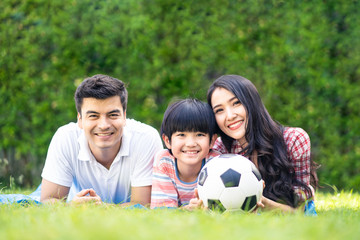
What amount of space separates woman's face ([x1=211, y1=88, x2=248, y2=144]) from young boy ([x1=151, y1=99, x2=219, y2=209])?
76 mm

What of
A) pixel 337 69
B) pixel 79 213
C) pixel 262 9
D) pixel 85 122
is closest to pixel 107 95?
pixel 85 122

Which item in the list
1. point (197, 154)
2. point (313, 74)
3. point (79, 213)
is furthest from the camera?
point (313, 74)

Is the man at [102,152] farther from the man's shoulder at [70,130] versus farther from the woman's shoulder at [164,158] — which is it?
the woman's shoulder at [164,158]

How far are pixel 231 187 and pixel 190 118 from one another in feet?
2.37

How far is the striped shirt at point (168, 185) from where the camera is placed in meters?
3.53

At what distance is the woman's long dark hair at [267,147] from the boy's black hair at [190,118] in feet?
0.88

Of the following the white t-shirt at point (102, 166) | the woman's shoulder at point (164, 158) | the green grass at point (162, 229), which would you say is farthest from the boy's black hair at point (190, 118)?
the green grass at point (162, 229)

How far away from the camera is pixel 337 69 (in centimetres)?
560

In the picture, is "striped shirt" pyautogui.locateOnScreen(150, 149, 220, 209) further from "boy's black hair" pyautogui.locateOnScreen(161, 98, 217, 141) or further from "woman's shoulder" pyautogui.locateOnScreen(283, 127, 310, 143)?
"woman's shoulder" pyautogui.locateOnScreen(283, 127, 310, 143)

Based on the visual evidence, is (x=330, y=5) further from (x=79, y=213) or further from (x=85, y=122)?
(x=79, y=213)

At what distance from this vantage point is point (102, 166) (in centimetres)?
395

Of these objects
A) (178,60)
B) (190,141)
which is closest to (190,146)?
(190,141)

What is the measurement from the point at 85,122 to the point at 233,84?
127cm

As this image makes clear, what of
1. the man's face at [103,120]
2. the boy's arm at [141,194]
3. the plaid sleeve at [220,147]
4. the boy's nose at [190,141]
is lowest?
the boy's arm at [141,194]
